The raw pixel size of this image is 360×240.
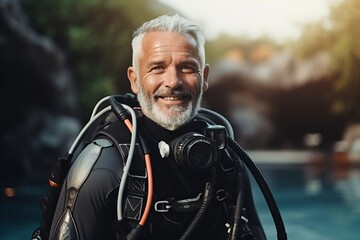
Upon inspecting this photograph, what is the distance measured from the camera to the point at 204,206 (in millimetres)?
1967

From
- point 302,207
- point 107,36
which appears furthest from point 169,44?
point 107,36

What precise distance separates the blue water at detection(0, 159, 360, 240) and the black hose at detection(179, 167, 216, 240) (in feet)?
18.5

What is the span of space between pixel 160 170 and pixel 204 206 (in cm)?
21

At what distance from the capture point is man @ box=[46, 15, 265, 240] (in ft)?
5.99

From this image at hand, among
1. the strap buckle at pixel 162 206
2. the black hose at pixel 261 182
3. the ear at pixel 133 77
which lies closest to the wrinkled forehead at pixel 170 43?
the ear at pixel 133 77

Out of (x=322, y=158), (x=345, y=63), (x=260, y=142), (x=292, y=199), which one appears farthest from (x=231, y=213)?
(x=260, y=142)

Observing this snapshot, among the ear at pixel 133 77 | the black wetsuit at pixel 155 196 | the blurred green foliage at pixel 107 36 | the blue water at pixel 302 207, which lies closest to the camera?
the black wetsuit at pixel 155 196

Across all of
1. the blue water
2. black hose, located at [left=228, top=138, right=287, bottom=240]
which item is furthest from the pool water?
black hose, located at [left=228, top=138, right=287, bottom=240]

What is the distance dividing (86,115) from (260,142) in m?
9.74

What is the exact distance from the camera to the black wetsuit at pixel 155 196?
1.81 m

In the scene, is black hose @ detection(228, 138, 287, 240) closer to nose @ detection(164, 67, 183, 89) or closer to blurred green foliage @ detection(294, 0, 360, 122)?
nose @ detection(164, 67, 183, 89)

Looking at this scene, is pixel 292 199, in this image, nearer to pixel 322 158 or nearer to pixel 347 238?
pixel 347 238

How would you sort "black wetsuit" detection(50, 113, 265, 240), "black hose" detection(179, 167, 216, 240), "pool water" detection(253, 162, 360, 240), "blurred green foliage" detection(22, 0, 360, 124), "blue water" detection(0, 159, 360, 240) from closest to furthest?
1. "black wetsuit" detection(50, 113, 265, 240)
2. "black hose" detection(179, 167, 216, 240)
3. "blue water" detection(0, 159, 360, 240)
4. "pool water" detection(253, 162, 360, 240)
5. "blurred green foliage" detection(22, 0, 360, 124)

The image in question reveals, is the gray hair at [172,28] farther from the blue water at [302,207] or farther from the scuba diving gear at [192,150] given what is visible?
the blue water at [302,207]
